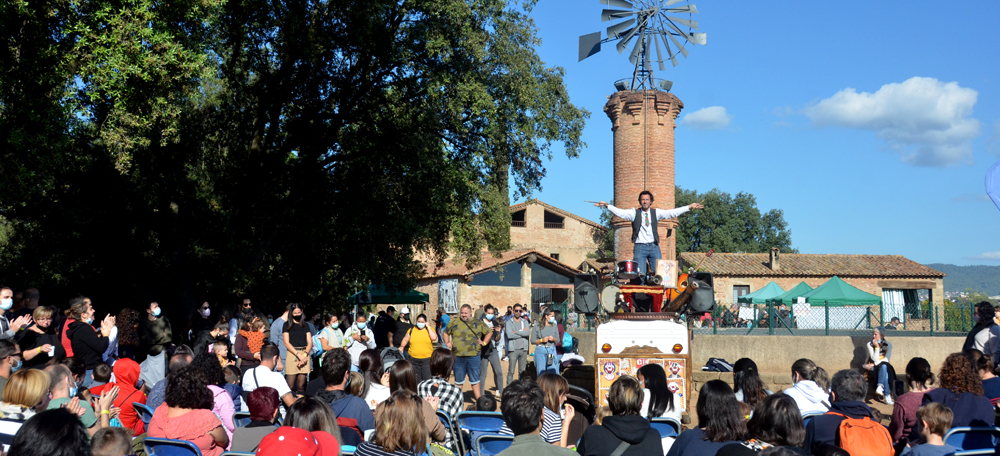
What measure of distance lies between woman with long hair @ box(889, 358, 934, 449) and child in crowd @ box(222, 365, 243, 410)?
→ 578cm

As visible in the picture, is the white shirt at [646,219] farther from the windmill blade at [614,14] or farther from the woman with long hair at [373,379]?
the windmill blade at [614,14]

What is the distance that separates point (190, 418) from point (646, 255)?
25.7ft

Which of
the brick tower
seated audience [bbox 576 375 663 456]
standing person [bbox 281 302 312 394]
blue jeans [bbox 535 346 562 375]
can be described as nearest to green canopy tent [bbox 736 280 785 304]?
the brick tower

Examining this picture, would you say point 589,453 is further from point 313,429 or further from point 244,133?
point 244,133

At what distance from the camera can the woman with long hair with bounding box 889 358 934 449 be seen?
18.7 ft

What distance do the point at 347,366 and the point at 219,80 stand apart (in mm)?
13597

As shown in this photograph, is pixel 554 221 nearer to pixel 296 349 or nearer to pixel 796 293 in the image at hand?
pixel 796 293

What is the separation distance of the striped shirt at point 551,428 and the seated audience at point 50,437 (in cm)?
282

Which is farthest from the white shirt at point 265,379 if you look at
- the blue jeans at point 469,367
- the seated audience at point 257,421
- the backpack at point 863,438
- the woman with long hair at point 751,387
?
the backpack at point 863,438

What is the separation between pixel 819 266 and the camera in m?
46.4

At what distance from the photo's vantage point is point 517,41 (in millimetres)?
18375

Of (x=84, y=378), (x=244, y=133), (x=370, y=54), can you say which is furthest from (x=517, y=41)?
(x=84, y=378)

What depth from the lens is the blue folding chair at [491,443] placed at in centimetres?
536

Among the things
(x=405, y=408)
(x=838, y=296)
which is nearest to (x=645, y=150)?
(x=838, y=296)
